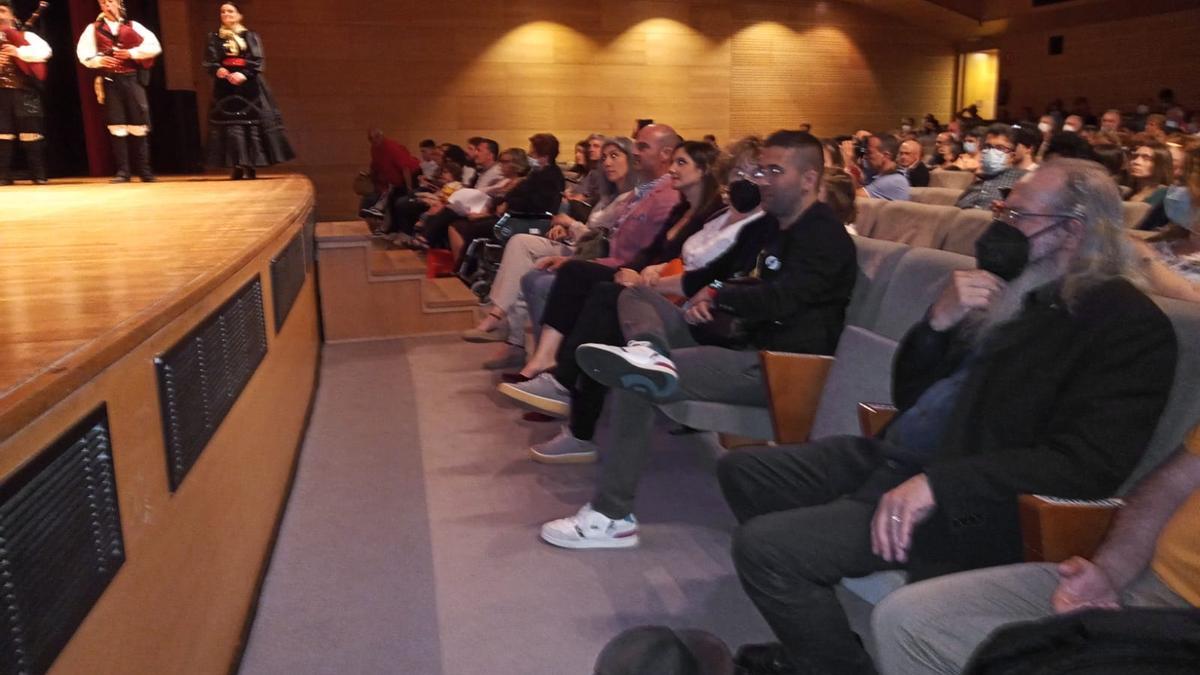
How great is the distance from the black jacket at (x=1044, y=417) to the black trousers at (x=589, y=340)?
1582 mm

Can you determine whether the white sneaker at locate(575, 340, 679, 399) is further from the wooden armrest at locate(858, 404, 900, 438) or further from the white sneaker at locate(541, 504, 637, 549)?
the wooden armrest at locate(858, 404, 900, 438)

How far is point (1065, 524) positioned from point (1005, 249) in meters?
0.51

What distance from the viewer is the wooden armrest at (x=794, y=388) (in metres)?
2.41

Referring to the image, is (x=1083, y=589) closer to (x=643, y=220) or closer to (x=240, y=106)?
(x=643, y=220)

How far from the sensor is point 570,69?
1155 cm

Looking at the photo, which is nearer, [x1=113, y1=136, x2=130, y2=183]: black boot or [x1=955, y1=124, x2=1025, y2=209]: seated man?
[x1=955, y1=124, x2=1025, y2=209]: seated man

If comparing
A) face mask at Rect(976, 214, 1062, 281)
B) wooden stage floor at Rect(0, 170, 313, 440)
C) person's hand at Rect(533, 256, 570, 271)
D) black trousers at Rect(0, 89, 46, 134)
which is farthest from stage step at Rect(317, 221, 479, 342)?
face mask at Rect(976, 214, 1062, 281)

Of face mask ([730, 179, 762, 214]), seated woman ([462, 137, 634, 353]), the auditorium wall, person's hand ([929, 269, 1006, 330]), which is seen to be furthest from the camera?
the auditorium wall

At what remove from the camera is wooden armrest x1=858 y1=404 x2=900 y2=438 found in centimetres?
203

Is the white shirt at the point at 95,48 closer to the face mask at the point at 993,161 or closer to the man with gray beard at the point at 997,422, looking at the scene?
the face mask at the point at 993,161

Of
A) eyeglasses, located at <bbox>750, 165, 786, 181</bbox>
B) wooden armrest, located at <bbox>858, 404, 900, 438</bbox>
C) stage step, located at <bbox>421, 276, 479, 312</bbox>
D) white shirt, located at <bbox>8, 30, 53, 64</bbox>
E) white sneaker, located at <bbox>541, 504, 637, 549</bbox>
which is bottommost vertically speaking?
white sneaker, located at <bbox>541, 504, 637, 549</bbox>

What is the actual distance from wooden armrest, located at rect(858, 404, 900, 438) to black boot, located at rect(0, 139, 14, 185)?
5806 millimetres

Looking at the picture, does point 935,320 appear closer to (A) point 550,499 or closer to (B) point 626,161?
(A) point 550,499

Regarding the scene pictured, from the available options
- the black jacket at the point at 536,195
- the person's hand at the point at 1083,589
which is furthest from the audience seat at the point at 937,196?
the person's hand at the point at 1083,589
